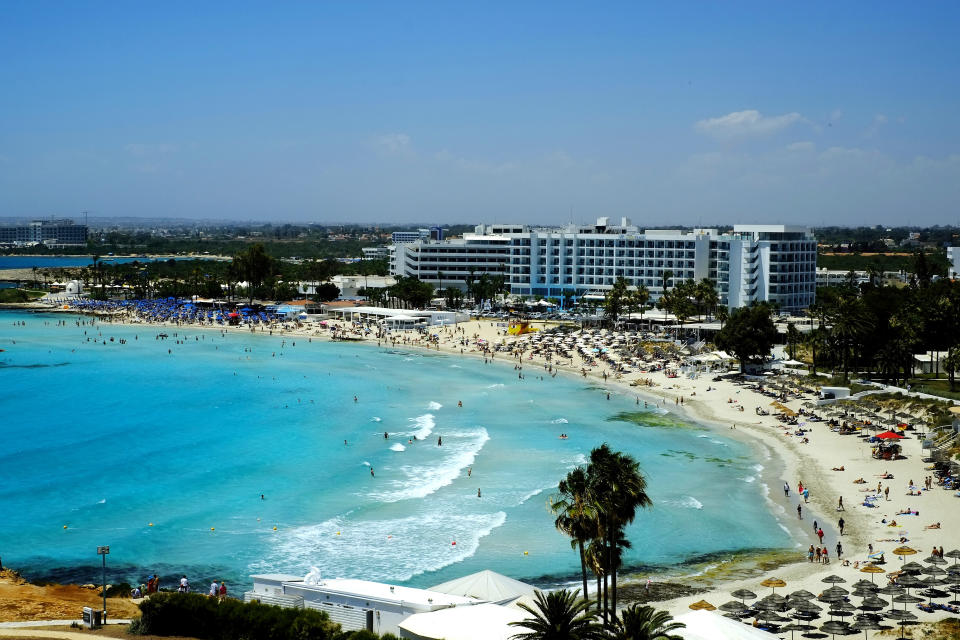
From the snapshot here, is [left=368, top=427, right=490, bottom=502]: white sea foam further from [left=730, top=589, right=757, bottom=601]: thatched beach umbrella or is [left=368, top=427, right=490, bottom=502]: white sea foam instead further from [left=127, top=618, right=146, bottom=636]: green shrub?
[left=730, top=589, right=757, bottom=601]: thatched beach umbrella

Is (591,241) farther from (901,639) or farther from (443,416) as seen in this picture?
(901,639)

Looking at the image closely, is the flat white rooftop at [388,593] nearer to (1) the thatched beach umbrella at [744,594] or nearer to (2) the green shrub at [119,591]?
(2) the green shrub at [119,591]

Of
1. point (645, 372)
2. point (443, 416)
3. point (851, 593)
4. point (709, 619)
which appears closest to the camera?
point (709, 619)

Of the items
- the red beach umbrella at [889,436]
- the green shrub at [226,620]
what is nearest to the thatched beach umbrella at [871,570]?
the green shrub at [226,620]

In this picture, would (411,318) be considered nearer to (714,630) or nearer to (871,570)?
(871,570)

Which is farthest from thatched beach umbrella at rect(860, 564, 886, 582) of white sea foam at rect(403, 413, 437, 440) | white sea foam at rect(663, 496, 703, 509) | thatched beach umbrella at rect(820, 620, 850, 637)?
white sea foam at rect(403, 413, 437, 440)

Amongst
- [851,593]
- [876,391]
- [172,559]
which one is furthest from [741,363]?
[172,559]
